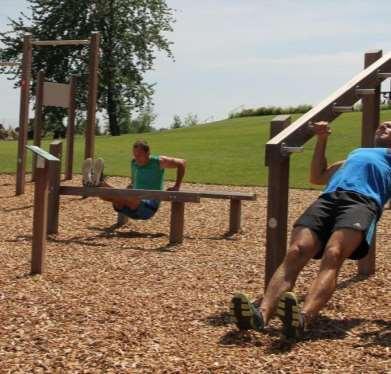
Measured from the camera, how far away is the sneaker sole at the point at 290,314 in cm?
365

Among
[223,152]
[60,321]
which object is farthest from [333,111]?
[223,152]

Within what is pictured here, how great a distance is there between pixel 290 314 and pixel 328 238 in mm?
644

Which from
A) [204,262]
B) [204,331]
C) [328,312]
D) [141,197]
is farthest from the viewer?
[141,197]

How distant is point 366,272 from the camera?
17.8ft

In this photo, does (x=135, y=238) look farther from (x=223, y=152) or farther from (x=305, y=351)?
(x=223, y=152)

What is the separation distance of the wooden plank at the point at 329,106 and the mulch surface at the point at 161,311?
1.06 m

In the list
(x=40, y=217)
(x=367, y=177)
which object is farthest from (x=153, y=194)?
(x=367, y=177)

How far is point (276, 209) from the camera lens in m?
4.43

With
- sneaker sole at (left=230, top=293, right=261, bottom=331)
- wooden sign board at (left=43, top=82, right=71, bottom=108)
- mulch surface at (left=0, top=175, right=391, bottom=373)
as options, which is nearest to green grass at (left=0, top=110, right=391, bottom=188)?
wooden sign board at (left=43, top=82, right=71, bottom=108)

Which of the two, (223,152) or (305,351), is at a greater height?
(223,152)

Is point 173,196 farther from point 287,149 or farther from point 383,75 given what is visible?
point 287,149

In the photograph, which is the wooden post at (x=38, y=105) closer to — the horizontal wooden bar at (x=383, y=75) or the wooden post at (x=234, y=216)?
the wooden post at (x=234, y=216)

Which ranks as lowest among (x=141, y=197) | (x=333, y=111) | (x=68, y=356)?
(x=68, y=356)

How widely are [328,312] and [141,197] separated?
322 cm
